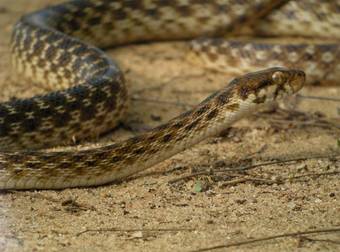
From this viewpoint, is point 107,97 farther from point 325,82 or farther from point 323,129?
point 325,82

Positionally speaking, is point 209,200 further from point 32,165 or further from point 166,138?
point 32,165

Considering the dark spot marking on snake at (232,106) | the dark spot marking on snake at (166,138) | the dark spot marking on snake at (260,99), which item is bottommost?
the dark spot marking on snake at (166,138)

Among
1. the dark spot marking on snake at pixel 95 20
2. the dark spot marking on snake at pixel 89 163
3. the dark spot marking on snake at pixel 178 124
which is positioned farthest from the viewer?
the dark spot marking on snake at pixel 95 20

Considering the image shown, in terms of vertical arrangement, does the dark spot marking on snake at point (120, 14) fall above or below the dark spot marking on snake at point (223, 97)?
below

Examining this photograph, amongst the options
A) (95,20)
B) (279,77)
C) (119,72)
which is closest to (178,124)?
(279,77)

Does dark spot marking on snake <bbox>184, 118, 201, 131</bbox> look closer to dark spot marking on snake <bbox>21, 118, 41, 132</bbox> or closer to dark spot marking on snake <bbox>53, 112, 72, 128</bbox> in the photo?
dark spot marking on snake <bbox>53, 112, 72, 128</bbox>

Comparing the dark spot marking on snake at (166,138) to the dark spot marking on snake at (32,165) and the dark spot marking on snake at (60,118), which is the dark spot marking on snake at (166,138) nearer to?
the dark spot marking on snake at (32,165)

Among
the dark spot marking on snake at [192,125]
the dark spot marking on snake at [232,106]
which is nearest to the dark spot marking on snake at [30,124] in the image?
the dark spot marking on snake at [192,125]
